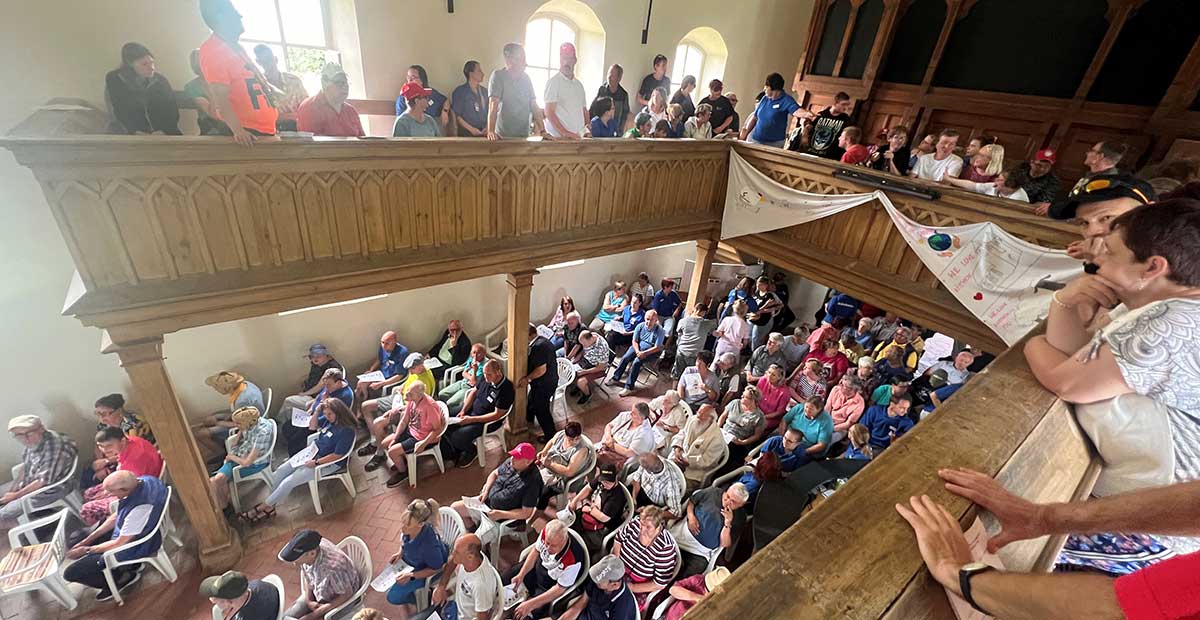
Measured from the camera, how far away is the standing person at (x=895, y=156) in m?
5.50

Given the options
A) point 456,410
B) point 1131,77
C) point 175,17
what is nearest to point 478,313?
point 456,410

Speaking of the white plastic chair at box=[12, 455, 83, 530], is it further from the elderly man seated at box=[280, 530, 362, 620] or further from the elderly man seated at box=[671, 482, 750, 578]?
the elderly man seated at box=[671, 482, 750, 578]

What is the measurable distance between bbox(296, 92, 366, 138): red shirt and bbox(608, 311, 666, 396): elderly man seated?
465cm

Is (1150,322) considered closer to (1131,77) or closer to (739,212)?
(739,212)

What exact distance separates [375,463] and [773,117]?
6.63 metres

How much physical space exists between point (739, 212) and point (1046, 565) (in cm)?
628

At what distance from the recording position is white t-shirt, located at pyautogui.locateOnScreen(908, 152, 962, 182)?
5277mm

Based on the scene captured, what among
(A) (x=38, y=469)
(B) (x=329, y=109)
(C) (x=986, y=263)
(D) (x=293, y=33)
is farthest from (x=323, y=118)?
(C) (x=986, y=263)

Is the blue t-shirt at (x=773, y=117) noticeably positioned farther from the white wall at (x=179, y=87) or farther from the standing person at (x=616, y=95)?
the white wall at (x=179, y=87)

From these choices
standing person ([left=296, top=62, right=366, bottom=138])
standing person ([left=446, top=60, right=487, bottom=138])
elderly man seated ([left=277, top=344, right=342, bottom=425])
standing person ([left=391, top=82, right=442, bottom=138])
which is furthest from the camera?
elderly man seated ([left=277, top=344, right=342, bottom=425])

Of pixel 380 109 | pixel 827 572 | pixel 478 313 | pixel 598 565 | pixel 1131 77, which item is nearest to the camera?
pixel 827 572

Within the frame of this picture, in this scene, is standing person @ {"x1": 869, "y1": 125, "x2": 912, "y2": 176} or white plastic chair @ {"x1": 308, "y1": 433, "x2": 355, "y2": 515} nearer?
white plastic chair @ {"x1": 308, "y1": 433, "x2": 355, "y2": 515}

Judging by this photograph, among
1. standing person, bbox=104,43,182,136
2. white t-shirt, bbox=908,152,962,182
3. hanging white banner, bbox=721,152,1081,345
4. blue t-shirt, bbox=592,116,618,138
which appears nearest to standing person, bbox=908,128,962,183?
white t-shirt, bbox=908,152,962,182

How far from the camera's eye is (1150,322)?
1.13m
